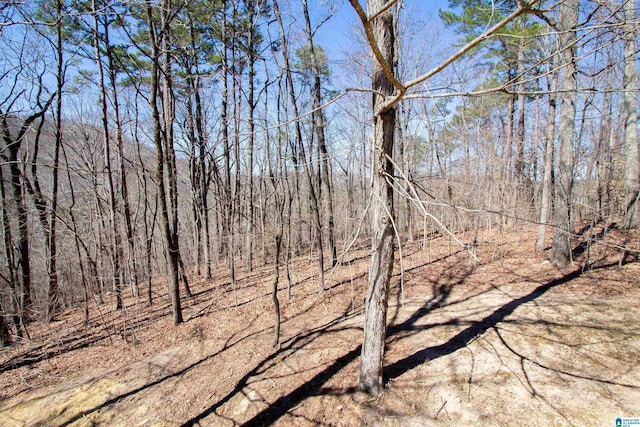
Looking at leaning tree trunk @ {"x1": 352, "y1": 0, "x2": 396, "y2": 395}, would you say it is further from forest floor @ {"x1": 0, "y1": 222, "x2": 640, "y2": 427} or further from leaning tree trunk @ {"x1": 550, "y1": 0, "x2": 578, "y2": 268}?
leaning tree trunk @ {"x1": 550, "y1": 0, "x2": 578, "y2": 268}

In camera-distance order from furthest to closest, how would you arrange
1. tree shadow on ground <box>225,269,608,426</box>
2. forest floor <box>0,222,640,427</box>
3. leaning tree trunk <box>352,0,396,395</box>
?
tree shadow on ground <box>225,269,608,426</box> < forest floor <box>0,222,640,427</box> < leaning tree trunk <box>352,0,396,395</box>

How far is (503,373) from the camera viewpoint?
10.3 feet

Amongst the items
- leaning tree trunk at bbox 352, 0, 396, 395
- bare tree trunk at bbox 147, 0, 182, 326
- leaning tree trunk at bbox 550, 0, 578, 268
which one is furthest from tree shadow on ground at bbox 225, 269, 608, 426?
bare tree trunk at bbox 147, 0, 182, 326

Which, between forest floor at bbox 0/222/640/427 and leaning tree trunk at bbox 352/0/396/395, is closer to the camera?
leaning tree trunk at bbox 352/0/396/395

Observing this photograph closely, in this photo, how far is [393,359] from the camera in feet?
12.4

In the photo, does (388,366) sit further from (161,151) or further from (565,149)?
(161,151)

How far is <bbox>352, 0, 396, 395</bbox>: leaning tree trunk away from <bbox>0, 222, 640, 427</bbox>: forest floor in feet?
1.34

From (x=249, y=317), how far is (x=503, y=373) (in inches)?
192

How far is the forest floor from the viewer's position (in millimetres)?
2906

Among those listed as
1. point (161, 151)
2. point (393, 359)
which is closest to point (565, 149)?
point (393, 359)

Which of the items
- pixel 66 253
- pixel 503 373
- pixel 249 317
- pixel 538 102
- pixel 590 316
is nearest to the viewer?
pixel 503 373

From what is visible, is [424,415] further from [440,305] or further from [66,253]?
[66,253]

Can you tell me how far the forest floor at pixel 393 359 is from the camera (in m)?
2.91

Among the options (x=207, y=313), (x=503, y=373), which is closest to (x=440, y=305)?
(x=503, y=373)
